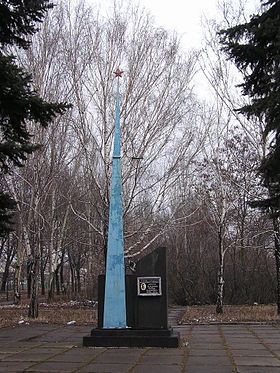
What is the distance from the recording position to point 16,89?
24.2ft

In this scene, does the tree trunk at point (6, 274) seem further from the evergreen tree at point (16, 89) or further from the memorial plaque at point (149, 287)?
the evergreen tree at point (16, 89)

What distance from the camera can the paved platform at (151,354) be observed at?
7.99 metres

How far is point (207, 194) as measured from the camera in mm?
20172

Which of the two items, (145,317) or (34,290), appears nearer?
(145,317)

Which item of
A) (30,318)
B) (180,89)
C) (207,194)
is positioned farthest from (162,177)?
(30,318)

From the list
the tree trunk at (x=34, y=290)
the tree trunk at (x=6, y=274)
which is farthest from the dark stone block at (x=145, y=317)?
the tree trunk at (x=6, y=274)

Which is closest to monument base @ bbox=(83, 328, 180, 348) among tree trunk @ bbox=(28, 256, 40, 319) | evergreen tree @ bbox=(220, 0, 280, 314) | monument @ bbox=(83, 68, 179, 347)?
monument @ bbox=(83, 68, 179, 347)

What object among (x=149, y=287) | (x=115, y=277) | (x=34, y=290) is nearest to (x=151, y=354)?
(x=149, y=287)

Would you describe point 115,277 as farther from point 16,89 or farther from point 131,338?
point 16,89

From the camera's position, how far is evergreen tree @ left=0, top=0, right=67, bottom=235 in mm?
7348

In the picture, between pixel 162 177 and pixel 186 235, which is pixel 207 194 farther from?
pixel 186 235

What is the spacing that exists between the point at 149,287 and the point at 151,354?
1882 mm

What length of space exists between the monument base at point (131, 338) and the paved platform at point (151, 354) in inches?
11.0

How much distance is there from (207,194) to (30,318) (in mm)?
8313
